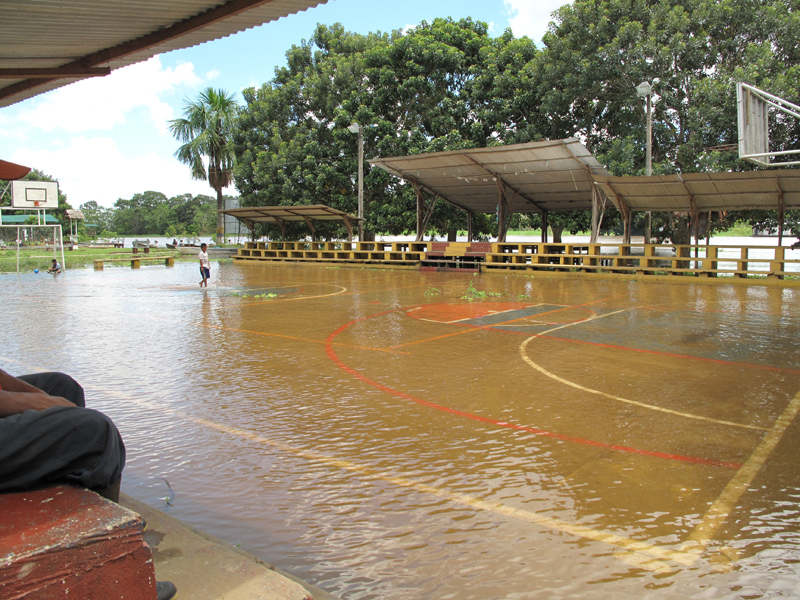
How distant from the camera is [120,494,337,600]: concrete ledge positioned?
227cm

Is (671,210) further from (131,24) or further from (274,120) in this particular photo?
(274,120)

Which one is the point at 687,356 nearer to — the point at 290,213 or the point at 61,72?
the point at 61,72

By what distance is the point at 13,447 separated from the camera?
2008 millimetres

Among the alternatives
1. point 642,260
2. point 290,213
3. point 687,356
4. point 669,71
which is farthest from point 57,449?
point 290,213

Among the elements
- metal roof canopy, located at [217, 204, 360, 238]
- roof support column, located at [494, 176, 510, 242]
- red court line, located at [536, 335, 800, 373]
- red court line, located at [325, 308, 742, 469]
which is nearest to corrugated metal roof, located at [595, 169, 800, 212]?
roof support column, located at [494, 176, 510, 242]

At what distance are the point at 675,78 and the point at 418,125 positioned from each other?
13.1 metres

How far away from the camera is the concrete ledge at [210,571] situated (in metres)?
2.27

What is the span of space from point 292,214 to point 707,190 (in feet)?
64.2

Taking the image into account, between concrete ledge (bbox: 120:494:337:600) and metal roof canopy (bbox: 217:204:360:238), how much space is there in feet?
78.8

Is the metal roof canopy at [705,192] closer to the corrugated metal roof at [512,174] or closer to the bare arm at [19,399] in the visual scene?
the corrugated metal roof at [512,174]

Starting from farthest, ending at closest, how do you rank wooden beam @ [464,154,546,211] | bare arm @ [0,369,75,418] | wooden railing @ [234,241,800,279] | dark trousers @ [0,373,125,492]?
1. wooden beam @ [464,154,546,211]
2. wooden railing @ [234,241,800,279]
3. bare arm @ [0,369,75,418]
4. dark trousers @ [0,373,125,492]

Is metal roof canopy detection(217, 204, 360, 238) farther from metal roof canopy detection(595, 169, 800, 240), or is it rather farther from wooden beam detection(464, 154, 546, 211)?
metal roof canopy detection(595, 169, 800, 240)

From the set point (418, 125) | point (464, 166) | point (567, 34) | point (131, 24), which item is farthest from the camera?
point (418, 125)

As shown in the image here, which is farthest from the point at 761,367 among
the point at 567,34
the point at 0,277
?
the point at 0,277
